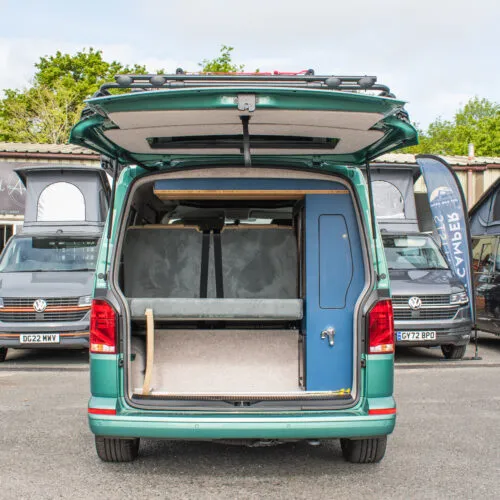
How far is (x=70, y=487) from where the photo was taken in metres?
4.98

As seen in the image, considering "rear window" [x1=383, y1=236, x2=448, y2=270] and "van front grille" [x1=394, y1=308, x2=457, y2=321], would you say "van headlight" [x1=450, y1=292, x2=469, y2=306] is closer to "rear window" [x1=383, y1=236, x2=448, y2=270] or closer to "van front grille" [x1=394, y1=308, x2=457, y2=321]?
"van front grille" [x1=394, y1=308, x2=457, y2=321]

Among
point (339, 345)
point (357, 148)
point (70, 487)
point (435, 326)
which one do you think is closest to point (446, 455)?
point (339, 345)

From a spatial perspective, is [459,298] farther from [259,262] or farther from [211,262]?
[211,262]

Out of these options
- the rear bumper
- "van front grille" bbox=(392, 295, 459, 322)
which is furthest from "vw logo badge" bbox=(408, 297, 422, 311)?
the rear bumper

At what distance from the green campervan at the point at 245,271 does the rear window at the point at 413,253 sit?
20.9ft

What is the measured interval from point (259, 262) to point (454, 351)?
6.56 meters

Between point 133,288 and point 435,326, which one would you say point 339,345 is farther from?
point 435,326

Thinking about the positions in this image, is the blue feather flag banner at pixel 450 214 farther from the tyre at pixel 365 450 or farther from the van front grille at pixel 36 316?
the tyre at pixel 365 450

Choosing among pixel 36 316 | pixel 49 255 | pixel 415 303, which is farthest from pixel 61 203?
pixel 415 303

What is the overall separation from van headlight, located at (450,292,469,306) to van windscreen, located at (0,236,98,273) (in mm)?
5584

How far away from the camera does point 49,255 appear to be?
12.3 meters

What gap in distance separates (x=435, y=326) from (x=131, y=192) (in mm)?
7030

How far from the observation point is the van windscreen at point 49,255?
12055 millimetres

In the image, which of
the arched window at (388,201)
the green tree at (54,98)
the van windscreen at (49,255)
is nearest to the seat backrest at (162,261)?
the van windscreen at (49,255)
